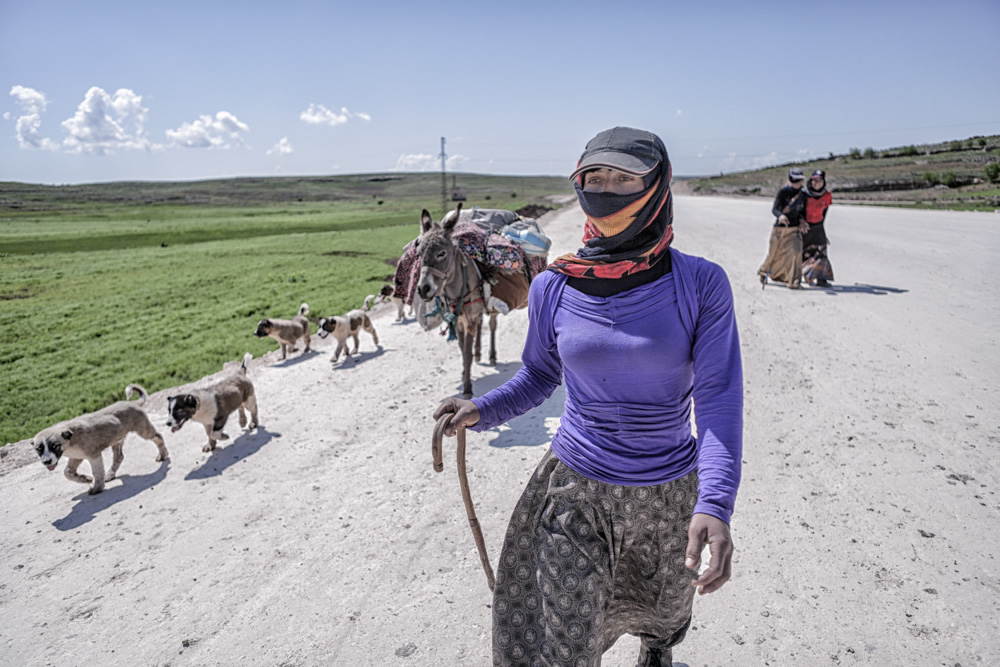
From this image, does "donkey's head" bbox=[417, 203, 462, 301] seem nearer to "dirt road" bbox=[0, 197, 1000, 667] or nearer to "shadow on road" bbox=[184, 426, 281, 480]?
"dirt road" bbox=[0, 197, 1000, 667]

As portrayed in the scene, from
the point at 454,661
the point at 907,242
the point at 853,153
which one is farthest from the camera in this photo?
the point at 853,153

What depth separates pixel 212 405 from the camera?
22.3 ft

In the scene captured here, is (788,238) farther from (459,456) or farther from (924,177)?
(924,177)

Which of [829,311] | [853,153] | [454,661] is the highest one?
[853,153]

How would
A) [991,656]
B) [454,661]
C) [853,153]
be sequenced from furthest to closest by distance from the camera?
1. [853,153]
2. [454,661]
3. [991,656]

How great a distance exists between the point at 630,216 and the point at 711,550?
47.4 inches

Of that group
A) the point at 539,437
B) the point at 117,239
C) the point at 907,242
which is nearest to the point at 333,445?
the point at 539,437

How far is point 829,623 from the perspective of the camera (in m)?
3.60

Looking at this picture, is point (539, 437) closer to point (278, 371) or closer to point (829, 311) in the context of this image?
point (278, 371)

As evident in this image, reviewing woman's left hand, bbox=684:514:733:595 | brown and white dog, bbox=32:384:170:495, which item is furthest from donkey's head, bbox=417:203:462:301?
woman's left hand, bbox=684:514:733:595

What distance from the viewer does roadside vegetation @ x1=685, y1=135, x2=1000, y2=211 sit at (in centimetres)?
3225

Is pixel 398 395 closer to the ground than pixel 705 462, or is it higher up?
closer to the ground

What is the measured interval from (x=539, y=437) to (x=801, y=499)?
2746 mm

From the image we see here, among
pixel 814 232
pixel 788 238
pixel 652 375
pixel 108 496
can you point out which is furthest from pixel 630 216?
pixel 814 232
